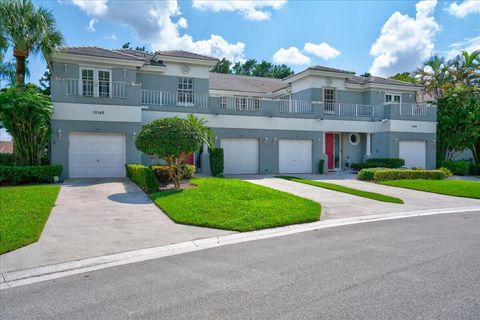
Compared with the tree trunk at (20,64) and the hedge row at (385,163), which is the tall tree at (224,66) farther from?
the tree trunk at (20,64)

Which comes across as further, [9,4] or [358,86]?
[358,86]

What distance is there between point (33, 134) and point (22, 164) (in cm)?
146

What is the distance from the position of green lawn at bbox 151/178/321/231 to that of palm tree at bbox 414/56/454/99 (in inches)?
1042

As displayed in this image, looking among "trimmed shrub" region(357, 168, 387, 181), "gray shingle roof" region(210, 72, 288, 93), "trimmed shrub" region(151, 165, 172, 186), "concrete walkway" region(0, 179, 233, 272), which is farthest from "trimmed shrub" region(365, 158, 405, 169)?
"concrete walkway" region(0, 179, 233, 272)

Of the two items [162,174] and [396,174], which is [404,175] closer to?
[396,174]

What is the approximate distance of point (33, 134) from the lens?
1652cm

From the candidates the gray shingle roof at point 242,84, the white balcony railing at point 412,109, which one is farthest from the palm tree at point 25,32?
the white balcony railing at point 412,109

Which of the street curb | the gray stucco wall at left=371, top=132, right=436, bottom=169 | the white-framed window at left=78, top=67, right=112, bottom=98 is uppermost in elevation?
the white-framed window at left=78, top=67, right=112, bottom=98

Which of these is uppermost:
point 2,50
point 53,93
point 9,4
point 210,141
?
point 9,4

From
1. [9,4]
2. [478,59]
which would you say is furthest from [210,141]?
[478,59]

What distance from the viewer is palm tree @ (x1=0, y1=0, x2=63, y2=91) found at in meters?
16.5

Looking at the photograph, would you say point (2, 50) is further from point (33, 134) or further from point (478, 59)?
point (478, 59)

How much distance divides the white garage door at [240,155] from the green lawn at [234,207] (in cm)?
830

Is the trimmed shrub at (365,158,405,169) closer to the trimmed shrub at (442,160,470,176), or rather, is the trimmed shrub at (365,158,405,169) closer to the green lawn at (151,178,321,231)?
the trimmed shrub at (442,160,470,176)
